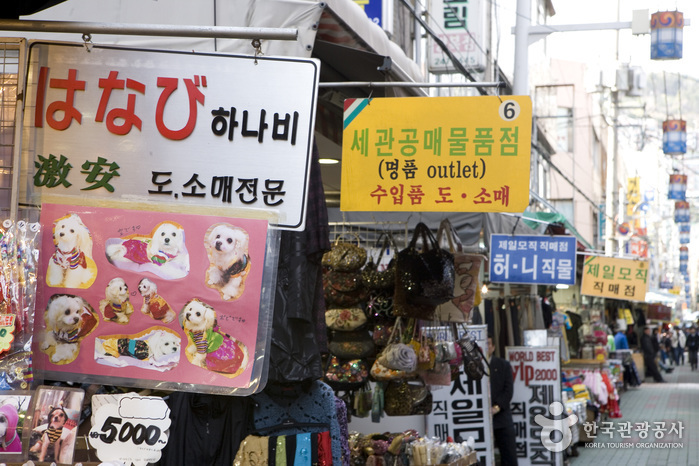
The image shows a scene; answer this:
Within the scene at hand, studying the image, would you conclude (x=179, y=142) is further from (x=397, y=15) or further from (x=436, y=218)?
(x=397, y=15)

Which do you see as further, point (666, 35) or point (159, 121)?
point (666, 35)

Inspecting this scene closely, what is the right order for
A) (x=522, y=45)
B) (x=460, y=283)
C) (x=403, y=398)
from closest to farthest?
(x=403, y=398) < (x=460, y=283) < (x=522, y=45)

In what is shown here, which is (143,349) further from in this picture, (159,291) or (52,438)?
(52,438)

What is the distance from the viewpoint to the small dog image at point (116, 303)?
3.07 m

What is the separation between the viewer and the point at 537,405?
10.9m

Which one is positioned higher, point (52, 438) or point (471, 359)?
point (52, 438)

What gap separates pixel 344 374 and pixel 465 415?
2.95 meters

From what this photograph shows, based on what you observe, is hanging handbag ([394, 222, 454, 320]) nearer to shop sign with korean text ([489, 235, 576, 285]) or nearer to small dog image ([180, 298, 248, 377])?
small dog image ([180, 298, 248, 377])

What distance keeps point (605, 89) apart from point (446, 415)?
31.8 m

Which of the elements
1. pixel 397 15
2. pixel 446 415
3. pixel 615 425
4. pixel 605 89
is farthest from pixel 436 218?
pixel 605 89

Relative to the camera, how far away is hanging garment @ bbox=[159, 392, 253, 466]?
447 cm

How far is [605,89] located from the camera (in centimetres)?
3809

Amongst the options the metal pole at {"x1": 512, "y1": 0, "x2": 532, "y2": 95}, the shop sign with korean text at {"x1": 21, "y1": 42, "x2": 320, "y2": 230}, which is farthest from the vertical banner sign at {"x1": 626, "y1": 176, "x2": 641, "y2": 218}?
the shop sign with korean text at {"x1": 21, "y1": 42, "x2": 320, "y2": 230}

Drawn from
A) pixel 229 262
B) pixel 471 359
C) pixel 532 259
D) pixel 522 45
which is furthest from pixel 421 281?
pixel 522 45
